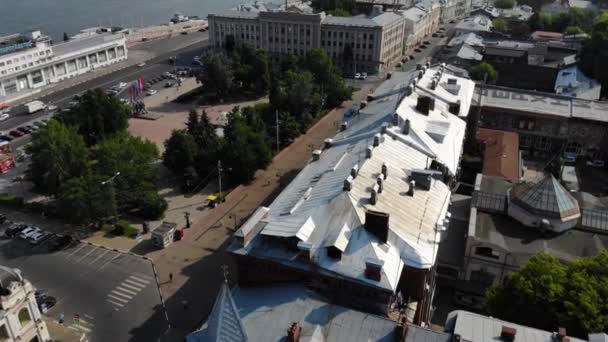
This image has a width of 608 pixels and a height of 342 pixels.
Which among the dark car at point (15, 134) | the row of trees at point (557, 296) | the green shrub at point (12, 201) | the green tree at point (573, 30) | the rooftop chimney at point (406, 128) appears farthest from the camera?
the green tree at point (573, 30)

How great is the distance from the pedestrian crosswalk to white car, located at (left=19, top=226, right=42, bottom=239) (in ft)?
47.6

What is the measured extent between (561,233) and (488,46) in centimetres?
8180

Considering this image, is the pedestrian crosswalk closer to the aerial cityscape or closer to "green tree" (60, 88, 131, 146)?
the aerial cityscape

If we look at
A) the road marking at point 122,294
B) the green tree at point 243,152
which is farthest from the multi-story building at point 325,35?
the road marking at point 122,294

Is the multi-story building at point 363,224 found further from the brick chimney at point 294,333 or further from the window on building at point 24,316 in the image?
the window on building at point 24,316

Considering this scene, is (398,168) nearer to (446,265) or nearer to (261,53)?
(446,265)

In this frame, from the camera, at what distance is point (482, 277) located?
44906 millimetres

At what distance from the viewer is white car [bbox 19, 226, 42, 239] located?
5397cm

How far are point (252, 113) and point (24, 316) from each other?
4415 cm

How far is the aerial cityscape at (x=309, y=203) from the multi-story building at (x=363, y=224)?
0.18 m

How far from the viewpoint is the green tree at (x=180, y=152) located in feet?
218

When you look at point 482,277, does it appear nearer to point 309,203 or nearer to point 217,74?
point 309,203

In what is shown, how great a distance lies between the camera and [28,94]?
345 ft

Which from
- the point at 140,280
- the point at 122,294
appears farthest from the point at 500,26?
the point at 122,294
